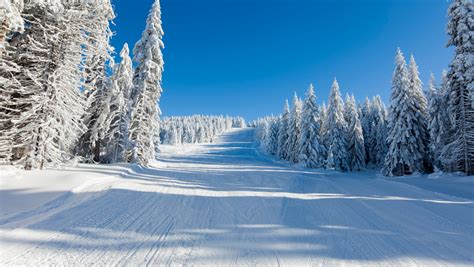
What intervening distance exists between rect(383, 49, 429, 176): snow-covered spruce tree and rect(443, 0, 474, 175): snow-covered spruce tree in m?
6.13

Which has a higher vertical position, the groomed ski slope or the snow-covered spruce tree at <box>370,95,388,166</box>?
the snow-covered spruce tree at <box>370,95,388,166</box>

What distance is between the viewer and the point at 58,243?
419 cm

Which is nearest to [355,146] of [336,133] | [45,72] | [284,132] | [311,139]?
[336,133]

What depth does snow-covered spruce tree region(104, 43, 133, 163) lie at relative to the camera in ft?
63.9

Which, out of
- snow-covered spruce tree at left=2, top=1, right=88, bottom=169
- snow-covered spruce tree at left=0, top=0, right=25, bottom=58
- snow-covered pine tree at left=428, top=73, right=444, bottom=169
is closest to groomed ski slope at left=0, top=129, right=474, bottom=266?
snow-covered spruce tree at left=2, top=1, right=88, bottom=169

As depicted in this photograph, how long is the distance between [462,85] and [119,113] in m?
27.0

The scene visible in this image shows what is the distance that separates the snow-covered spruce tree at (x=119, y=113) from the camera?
1947 cm

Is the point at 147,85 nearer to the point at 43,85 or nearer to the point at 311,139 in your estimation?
the point at 43,85

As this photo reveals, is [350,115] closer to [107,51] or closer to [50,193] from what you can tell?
[107,51]

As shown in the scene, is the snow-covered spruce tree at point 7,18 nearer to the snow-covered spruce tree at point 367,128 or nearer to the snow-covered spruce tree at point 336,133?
the snow-covered spruce tree at point 336,133

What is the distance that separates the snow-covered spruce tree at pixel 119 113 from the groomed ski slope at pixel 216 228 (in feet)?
37.0

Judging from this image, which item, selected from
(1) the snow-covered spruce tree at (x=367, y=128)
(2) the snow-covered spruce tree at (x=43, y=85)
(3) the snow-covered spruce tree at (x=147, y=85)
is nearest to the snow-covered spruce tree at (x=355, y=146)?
(1) the snow-covered spruce tree at (x=367, y=128)

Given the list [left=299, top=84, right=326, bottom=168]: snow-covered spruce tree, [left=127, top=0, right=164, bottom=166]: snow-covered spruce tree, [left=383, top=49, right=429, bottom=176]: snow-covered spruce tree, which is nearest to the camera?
[left=127, top=0, right=164, bottom=166]: snow-covered spruce tree

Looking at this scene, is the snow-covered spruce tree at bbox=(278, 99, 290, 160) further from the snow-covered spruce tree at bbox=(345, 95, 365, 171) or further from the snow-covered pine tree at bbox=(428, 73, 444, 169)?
the snow-covered pine tree at bbox=(428, 73, 444, 169)
